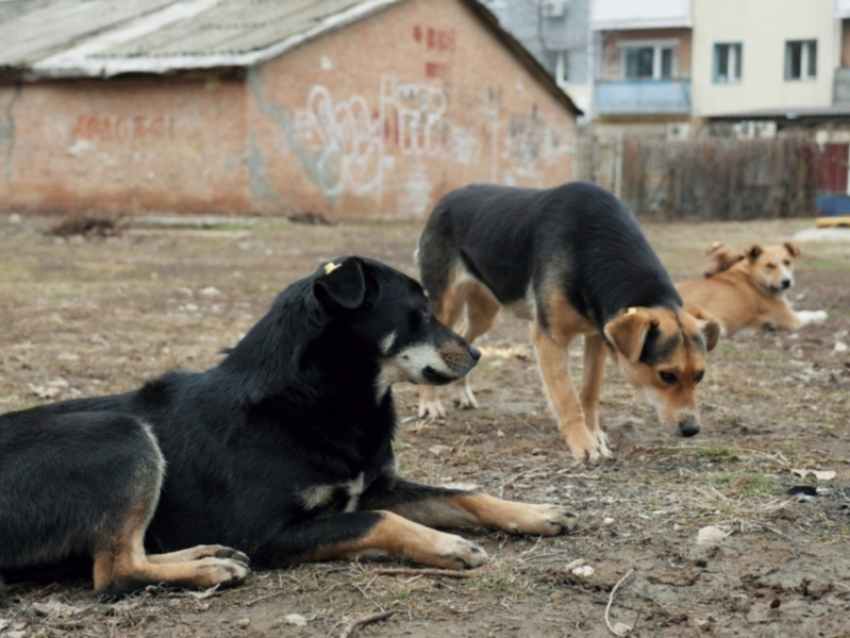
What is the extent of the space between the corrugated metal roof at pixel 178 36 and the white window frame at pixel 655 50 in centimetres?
2056

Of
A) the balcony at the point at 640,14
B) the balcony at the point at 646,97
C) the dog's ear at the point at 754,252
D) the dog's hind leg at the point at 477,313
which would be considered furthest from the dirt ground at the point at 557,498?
the balcony at the point at 640,14

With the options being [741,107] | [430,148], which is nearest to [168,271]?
[430,148]

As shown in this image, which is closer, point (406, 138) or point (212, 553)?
point (212, 553)

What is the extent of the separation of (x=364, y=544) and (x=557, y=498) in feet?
4.45

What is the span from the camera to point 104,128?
79.4 feet

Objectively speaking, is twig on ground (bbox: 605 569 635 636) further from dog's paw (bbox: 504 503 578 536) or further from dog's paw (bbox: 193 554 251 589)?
dog's paw (bbox: 193 554 251 589)

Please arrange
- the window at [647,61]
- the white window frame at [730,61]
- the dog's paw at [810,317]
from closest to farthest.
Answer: the dog's paw at [810,317], the white window frame at [730,61], the window at [647,61]

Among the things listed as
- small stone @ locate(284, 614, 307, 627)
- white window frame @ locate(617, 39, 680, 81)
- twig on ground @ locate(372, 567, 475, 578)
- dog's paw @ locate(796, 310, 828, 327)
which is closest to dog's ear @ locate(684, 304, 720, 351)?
twig on ground @ locate(372, 567, 475, 578)

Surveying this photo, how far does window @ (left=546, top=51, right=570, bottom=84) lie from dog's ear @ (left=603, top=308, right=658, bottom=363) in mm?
54180

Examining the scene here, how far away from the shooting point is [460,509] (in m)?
4.68

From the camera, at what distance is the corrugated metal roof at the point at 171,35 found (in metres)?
23.2

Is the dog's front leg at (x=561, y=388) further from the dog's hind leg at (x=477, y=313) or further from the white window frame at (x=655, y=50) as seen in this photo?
the white window frame at (x=655, y=50)

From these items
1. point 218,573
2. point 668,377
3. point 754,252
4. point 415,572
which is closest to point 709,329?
point 668,377

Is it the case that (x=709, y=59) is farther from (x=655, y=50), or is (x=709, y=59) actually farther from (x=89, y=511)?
(x=89, y=511)
